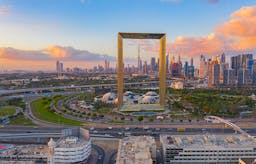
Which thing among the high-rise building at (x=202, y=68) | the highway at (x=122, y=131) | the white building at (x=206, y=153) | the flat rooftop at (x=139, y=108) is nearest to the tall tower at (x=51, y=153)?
the white building at (x=206, y=153)

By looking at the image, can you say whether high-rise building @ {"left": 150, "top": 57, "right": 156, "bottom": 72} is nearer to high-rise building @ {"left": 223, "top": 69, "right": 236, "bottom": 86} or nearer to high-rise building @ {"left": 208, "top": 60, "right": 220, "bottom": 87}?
high-rise building @ {"left": 208, "top": 60, "right": 220, "bottom": 87}

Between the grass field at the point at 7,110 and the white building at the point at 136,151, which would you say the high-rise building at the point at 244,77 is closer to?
the white building at the point at 136,151

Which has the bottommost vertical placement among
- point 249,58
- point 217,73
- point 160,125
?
point 160,125

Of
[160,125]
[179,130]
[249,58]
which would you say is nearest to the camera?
[179,130]

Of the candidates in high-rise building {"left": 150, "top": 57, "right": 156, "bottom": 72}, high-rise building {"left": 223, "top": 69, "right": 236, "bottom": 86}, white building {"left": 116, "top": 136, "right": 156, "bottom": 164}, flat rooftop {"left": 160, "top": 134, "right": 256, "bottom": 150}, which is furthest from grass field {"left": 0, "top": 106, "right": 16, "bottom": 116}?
high-rise building {"left": 150, "top": 57, "right": 156, "bottom": 72}

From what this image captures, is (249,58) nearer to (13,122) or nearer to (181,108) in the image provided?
(181,108)

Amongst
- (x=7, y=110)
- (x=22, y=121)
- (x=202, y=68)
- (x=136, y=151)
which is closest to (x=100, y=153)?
(x=136, y=151)

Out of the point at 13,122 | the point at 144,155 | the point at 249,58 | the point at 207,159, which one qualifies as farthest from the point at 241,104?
the point at 249,58

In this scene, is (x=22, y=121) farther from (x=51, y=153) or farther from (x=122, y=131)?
(x=51, y=153)
